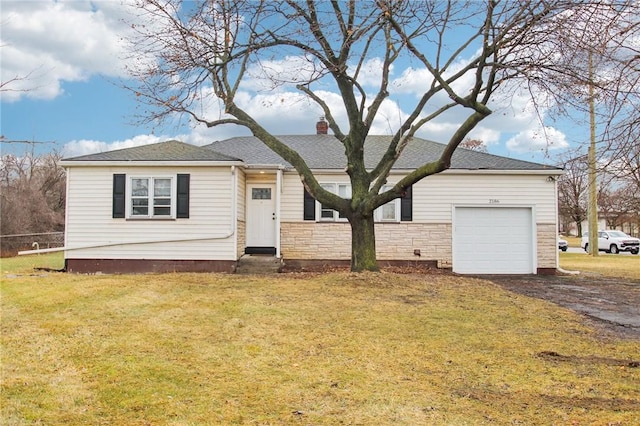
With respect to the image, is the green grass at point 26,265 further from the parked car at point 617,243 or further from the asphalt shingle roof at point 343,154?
the parked car at point 617,243

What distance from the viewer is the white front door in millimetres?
14438

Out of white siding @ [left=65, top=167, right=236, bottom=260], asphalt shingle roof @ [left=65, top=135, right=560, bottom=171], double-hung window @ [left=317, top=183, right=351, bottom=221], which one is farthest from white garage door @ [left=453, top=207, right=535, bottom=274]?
white siding @ [left=65, top=167, right=236, bottom=260]

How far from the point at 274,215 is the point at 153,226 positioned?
3.62 metres

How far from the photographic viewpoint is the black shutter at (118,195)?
43.0ft

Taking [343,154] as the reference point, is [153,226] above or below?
below

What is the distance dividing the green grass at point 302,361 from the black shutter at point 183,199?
4.49 metres

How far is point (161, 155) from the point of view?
1340 centimetres

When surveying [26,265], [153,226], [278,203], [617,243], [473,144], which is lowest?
[26,265]

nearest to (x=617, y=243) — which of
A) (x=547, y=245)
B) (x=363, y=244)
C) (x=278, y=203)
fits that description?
(x=547, y=245)

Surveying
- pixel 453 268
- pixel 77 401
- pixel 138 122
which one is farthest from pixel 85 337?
pixel 453 268

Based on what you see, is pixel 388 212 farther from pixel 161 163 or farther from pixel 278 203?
pixel 161 163

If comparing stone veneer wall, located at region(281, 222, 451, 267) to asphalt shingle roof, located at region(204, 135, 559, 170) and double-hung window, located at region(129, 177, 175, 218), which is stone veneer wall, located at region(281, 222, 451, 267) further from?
double-hung window, located at region(129, 177, 175, 218)

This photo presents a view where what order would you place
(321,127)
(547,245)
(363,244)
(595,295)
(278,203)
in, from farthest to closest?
(321,127) → (547,245) → (278,203) → (363,244) → (595,295)

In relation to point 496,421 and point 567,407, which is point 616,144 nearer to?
point 567,407
